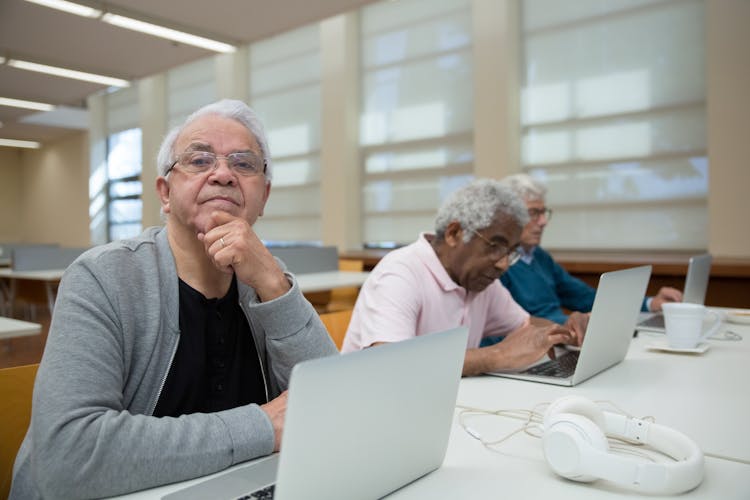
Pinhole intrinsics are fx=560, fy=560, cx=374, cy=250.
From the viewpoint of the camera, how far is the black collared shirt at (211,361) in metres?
1.10

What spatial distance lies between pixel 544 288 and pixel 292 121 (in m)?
5.03

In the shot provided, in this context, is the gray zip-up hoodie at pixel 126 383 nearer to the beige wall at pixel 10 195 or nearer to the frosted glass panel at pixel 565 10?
the frosted glass panel at pixel 565 10

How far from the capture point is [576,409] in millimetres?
909

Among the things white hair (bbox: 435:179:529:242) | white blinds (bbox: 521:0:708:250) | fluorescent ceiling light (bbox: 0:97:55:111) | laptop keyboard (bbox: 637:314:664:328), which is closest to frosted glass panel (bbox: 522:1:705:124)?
white blinds (bbox: 521:0:708:250)

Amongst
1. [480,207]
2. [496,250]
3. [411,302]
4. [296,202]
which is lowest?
[411,302]

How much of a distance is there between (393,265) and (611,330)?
65 centimetres

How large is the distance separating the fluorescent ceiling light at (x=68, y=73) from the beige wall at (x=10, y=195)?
4.93 meters

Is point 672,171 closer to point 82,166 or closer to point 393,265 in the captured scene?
point 393,265

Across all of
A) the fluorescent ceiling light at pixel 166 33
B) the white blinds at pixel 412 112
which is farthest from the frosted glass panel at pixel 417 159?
the fluorescent ceiling light at pixel 166 33

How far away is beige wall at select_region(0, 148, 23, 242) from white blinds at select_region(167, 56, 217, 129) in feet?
12.8

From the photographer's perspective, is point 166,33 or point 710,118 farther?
point 166,33

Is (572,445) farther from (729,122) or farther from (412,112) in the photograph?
(412,112)

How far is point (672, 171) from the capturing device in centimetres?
439

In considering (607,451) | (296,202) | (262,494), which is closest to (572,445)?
(607,451)
